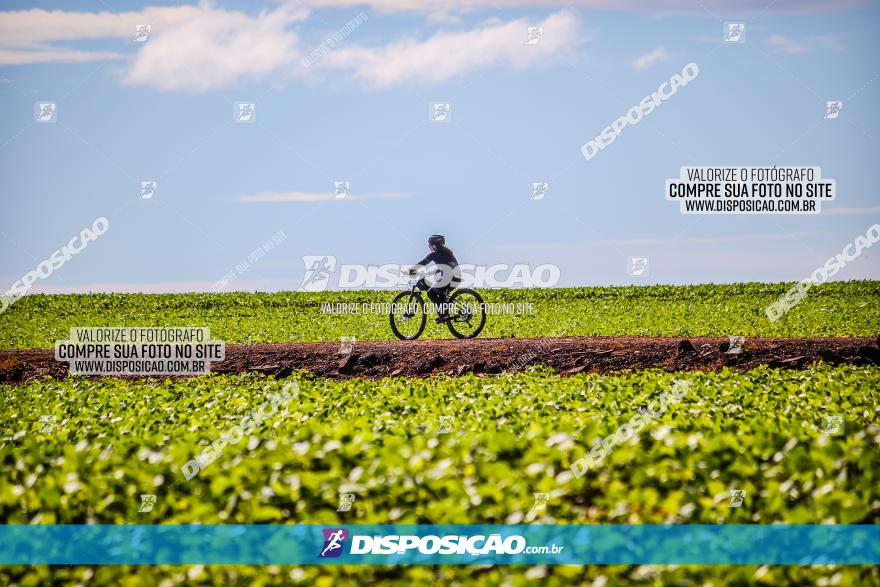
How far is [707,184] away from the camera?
56.4 feet

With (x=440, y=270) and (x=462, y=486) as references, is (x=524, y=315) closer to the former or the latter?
(x=440, y=270)

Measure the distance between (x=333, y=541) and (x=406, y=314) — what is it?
13.5 meters

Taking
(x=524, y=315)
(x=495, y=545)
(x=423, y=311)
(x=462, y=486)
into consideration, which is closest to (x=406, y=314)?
(x=423, y=311)

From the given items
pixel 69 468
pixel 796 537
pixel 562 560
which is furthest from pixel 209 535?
pixel 796 537

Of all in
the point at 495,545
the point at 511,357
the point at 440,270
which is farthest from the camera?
the point at 440,270

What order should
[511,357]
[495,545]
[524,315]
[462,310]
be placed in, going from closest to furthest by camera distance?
1. [495,545]
2. [511,357]
3. [462,310]
4. [524,315]

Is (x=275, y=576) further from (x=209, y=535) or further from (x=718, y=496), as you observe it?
(x=718, y=496)

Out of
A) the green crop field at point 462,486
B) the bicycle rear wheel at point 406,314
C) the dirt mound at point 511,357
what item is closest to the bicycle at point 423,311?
the bicycle rear wheel at point 406,314

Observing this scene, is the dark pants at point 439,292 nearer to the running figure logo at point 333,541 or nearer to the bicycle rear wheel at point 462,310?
the bicycle rear wheel at point 462,310

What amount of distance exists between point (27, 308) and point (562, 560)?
Result: 4529 centimetres

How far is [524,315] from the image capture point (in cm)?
3475

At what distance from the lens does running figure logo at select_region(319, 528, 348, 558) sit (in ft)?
20.0

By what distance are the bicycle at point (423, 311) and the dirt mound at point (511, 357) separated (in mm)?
1127

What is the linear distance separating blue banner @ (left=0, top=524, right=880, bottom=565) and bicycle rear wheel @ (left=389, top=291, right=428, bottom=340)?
524 inches
